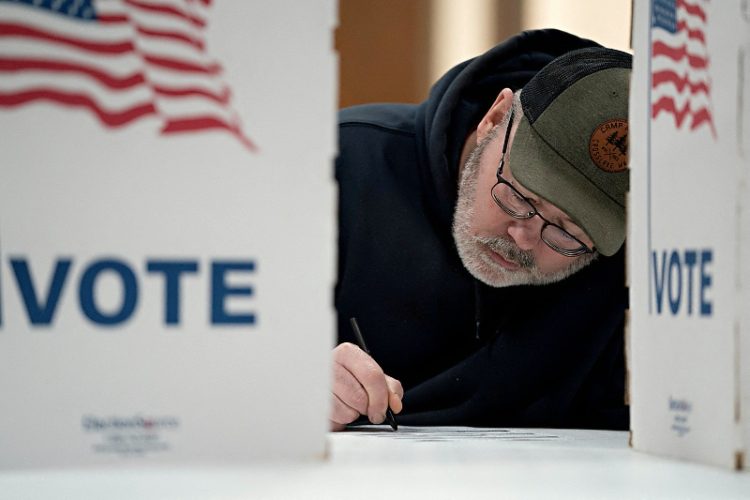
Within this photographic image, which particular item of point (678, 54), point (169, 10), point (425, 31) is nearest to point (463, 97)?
point (678, 54)

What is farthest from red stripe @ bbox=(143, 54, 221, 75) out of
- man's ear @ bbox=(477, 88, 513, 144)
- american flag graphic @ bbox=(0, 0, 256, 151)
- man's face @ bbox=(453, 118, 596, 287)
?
man's ear @ bbox=(477, 88, 513, 144)

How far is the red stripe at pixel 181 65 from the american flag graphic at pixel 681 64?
13.1 inches

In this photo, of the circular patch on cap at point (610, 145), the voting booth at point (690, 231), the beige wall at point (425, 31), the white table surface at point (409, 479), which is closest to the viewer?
the white table surface at point (409, 479)

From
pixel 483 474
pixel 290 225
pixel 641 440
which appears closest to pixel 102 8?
pixel 290 225

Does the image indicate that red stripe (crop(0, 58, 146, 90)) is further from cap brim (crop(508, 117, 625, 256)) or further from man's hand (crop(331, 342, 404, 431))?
cap brim (crop(508, 117, 625, 256))

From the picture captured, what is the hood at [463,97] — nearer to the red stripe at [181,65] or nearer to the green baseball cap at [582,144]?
the green baseball cap at [582,144]

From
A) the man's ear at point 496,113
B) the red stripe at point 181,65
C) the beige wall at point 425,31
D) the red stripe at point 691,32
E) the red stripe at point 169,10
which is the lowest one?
the red stripe at point 181,65

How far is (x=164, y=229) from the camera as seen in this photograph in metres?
0.54

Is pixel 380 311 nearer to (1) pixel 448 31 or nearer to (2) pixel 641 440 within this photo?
(2) pixel 641 440

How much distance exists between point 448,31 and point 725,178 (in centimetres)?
291

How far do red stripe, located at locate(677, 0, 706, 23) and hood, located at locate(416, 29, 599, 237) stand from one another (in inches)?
43.6

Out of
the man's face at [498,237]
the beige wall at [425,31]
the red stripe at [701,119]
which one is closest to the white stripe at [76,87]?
the red stripe at [701,119]

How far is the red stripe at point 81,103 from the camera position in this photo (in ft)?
1.73

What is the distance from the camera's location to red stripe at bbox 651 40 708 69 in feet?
2.06
